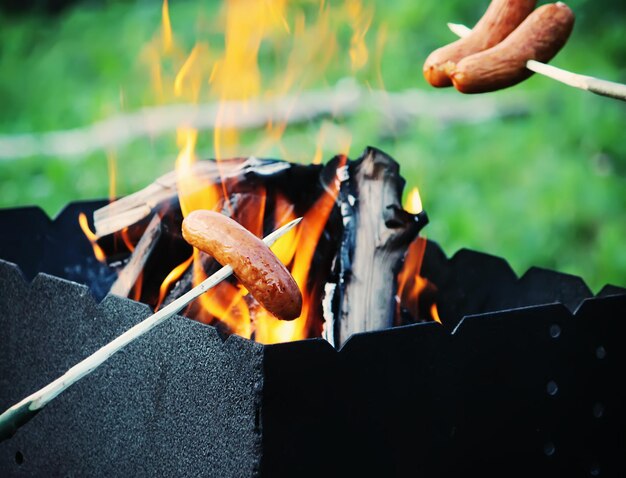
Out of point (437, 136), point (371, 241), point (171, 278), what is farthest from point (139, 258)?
point (437, 136)

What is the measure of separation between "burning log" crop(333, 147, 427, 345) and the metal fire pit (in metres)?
0.24

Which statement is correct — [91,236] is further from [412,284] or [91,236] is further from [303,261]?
[412,284]

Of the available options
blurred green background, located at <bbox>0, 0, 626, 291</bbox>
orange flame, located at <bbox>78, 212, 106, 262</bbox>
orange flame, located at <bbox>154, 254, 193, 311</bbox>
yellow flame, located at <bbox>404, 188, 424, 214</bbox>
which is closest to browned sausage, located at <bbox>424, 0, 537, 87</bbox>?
yellow flame, located at <bbox>404, 188, 424, 214</bbox>

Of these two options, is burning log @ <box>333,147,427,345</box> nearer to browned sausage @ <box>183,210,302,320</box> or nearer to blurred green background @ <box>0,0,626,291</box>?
browned sausage @ <box>183,210,302,320</box>

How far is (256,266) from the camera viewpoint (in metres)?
1.51

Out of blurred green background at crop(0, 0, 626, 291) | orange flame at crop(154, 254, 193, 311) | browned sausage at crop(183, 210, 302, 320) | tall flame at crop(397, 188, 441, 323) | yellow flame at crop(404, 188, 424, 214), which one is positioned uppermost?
browned sausage at crop(183, 210, 302, 320)

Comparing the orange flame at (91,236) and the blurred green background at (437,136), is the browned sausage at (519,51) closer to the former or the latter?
the orange flame at (91,236)

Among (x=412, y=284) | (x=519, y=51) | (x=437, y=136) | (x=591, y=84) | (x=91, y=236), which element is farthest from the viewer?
(x=437, y=136)

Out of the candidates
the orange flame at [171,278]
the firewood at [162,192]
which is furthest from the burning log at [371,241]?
the orange flame at [171,278]

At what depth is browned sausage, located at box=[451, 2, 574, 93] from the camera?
5.27 feet

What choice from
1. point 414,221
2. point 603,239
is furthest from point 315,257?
point 603,239

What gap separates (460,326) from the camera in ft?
5.54

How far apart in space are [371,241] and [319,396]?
19.2 inches

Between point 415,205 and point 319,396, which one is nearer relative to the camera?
point 319,396
